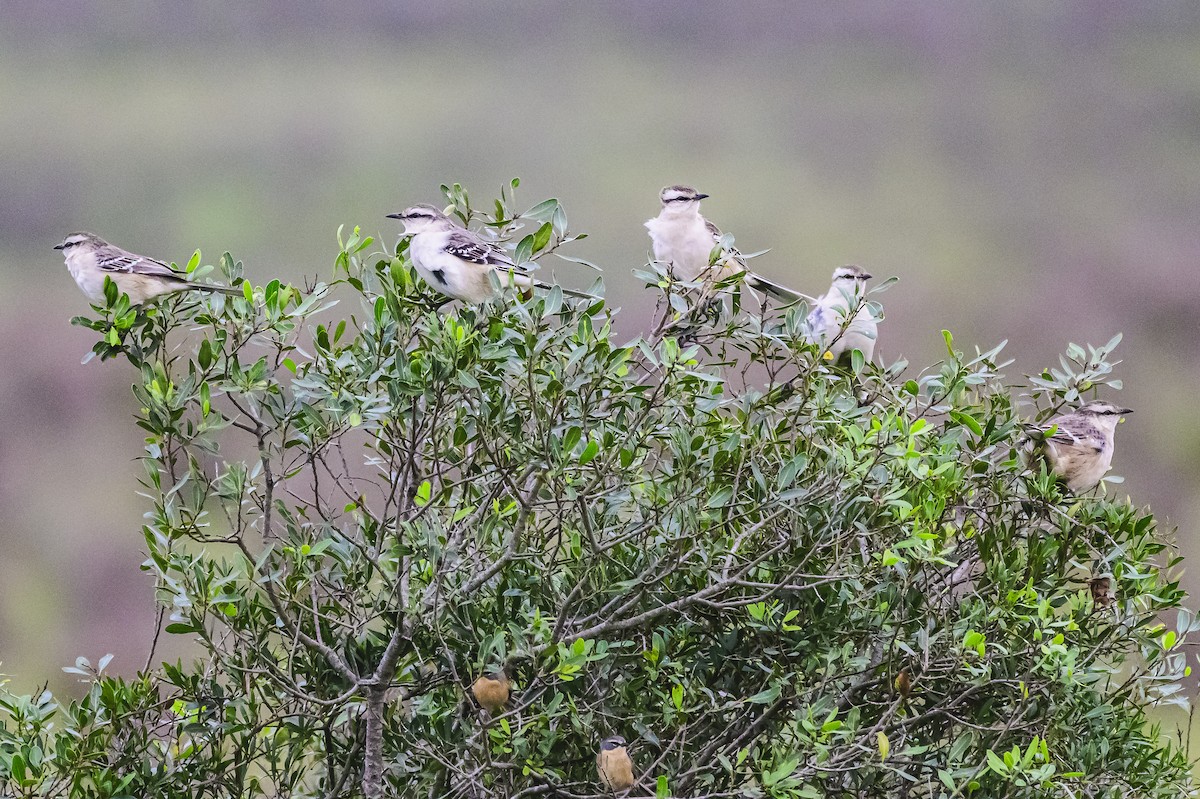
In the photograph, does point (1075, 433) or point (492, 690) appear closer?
point (492, 690)

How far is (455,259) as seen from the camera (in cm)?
282

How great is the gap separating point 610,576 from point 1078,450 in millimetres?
1226

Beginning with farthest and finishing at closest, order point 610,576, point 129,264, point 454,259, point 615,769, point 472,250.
Result: point 129,264
point 472,250
point 454,259
point 610,576
point 615,769

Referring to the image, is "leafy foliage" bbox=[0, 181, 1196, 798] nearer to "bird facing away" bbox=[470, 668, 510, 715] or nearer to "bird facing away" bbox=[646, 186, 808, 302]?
"bird facing away" bbox=[470, 668, 510, 715]

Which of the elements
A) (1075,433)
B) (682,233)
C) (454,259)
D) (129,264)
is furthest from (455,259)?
(1075,433)

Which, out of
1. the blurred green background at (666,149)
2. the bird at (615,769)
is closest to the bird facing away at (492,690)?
the bird at (615,769)

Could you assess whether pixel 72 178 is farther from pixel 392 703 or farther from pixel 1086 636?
pixel 1086 636

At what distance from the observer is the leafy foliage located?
223cm

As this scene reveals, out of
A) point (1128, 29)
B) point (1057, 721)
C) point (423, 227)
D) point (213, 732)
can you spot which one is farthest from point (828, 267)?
point (213, 732)

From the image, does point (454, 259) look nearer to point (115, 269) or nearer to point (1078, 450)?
point (115, 269)

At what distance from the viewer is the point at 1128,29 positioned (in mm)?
7398

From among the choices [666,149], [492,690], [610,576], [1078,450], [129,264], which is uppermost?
[666,149]

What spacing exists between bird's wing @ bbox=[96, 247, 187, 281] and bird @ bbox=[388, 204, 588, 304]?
0.60 m

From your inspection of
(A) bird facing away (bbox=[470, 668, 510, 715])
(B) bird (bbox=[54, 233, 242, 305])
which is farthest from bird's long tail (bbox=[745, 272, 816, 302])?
(B) bird (bbox=[54, 233, 242, 305])
